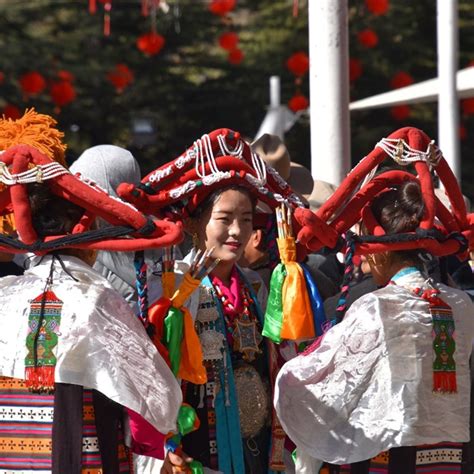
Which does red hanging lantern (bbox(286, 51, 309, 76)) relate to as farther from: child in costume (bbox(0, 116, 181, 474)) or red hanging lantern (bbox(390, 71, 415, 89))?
child in costume (bbox(0, 116, 181, 474))

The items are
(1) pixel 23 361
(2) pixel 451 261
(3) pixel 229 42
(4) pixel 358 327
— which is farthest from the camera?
(3) pixel 229 42

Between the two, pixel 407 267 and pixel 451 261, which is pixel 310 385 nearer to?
pixel 407 267

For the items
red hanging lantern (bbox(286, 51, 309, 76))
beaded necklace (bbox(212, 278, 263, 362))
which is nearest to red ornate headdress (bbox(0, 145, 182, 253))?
beaded necklace (bbox(212, 278, 263, 362))

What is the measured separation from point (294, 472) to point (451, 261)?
56.1 inches

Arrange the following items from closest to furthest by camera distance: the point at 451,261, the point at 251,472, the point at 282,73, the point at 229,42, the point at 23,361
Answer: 1. the point at 23,361
2. the point at 251,472
3. the point at 451,261
4. the point at 229,42
5. the point at 282,73

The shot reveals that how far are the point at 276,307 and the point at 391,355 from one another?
407 millimetres

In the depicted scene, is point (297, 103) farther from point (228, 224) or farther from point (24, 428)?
point (24, 428)

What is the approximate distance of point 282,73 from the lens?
1834cm

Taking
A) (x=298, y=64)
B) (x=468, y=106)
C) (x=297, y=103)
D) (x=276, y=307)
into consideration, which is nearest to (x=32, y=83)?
(x=297, y=103)

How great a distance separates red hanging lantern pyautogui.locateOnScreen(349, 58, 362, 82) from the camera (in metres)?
17.6

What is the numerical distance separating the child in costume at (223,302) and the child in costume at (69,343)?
0.30m

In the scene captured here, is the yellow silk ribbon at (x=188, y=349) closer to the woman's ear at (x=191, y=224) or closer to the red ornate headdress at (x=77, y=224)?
the red ornate headdress at (x=77, y=224)

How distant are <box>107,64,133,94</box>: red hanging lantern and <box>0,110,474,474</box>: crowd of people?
1269 centimetres

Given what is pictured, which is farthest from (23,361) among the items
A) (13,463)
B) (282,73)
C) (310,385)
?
(282,73)
